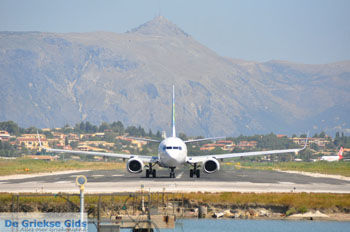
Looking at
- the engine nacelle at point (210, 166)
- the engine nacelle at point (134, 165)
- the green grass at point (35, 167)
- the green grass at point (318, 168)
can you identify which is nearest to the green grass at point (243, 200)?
the engine nacelle at point (210, 166)

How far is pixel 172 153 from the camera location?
65.4 metres

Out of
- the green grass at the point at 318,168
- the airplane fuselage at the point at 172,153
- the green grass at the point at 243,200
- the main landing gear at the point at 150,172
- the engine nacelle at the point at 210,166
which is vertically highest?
the airplane fuselage at the point at 172,153

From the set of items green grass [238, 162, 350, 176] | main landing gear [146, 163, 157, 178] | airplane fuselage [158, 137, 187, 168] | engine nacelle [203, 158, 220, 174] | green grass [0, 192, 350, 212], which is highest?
airplane fuselage [158, 137, 187, 168]

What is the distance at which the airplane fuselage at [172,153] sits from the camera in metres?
65.6

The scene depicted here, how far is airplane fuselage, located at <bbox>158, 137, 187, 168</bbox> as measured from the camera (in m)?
65.6

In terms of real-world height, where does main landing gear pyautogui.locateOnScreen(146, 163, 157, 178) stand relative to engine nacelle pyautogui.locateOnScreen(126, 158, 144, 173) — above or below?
below

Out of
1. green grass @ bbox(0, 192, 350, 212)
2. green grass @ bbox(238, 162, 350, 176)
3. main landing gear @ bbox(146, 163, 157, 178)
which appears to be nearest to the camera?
green grass @ bbox(0, 192, 350, 212)

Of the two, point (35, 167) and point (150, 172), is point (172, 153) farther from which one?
point (35, 167)

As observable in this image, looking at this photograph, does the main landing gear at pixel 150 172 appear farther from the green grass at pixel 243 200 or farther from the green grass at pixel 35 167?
the green grass at pixel 35 167

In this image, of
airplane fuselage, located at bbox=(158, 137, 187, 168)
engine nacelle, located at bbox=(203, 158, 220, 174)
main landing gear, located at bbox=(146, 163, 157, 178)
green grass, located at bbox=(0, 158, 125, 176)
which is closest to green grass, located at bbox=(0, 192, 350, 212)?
airplane fuselage, located at bbox=(158, 137, 187, 168)

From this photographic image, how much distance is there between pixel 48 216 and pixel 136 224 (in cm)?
886

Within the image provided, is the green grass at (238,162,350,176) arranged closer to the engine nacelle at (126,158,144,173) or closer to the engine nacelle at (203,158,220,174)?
the engine nacelle at (203,158,220,174)

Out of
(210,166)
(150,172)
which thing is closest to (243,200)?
(210,166)

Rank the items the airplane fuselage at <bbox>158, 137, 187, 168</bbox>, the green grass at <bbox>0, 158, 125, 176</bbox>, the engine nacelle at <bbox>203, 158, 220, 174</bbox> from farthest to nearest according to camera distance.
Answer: the green grass at <bbox>0, 158, 125, 176</bbox> < the engine nacelle at <bbox>203, 158, 220, 174</bbox> < the airplane fuselage at <bbox>158, 137, 187, 168</bbox>
